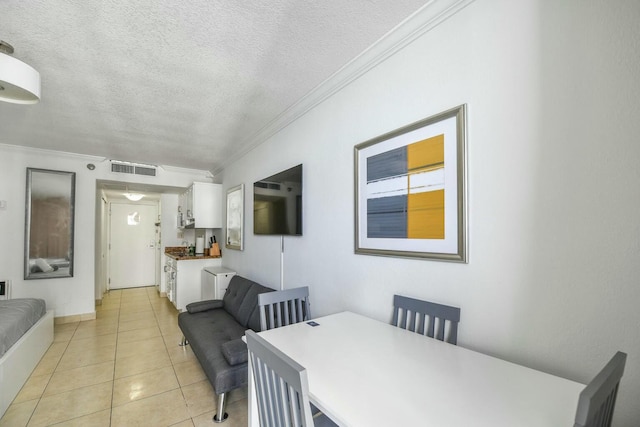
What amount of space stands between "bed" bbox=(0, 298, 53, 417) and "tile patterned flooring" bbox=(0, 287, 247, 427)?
0.10m

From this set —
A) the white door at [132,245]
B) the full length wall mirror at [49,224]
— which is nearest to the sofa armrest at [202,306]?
the full length wall mirror at [49,224]

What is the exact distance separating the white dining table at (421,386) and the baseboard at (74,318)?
14.7 feet

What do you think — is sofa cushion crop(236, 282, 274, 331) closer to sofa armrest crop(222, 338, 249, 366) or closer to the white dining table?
sofa armrest crop(222, 338, 249, 366)

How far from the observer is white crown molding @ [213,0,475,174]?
56.9 inches

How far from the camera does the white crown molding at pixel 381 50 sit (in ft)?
4.75

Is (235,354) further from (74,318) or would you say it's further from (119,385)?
(74,318)

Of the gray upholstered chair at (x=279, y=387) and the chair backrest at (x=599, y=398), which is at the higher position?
the chair backrest at (x=599, y=398)

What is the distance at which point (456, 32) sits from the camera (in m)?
1.41

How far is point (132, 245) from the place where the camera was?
272 inches

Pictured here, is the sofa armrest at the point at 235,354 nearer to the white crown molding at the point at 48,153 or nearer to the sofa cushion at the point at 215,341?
the sofa cushion at the point at 215,341

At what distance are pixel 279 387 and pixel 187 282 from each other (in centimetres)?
426

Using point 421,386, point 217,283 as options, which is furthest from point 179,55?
point 217,283

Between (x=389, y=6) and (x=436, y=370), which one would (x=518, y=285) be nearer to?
(x=436, y=370)

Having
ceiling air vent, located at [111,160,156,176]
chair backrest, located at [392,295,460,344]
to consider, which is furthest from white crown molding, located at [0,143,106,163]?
chair backrest, located at [392,295,460,344]
